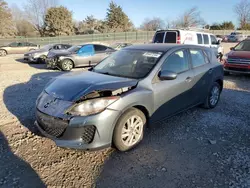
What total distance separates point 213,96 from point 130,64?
251cm

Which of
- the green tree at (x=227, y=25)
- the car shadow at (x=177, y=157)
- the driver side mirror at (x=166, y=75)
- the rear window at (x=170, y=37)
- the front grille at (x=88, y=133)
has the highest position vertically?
the green tree at (x=227, y=25)

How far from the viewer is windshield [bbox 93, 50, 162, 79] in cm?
411

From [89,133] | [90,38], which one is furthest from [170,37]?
[90,38]

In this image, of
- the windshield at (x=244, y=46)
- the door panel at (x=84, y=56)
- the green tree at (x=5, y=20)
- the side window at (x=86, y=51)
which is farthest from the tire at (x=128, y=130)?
the green tree at (x=5, y=20)

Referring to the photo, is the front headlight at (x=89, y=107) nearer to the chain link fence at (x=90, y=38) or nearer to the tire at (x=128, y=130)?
the tire at (x=128, y=130)

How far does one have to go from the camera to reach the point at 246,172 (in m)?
3.12

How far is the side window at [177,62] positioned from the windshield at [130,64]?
21 cm

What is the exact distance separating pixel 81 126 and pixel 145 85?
4.21 feet

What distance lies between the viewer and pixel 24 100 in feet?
20.1

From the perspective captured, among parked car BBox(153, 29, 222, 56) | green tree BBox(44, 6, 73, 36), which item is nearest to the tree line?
green tree BBox(44, 6, 73, 36)

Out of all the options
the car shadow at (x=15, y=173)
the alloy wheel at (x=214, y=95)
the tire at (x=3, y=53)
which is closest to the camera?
the car shadow at (x=15, y=173)

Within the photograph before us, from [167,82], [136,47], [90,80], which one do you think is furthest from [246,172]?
[136,47]

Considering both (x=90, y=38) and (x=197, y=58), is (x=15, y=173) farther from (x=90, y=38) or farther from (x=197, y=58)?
(x=90, y=38)

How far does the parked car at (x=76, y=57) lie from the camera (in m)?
11.6
